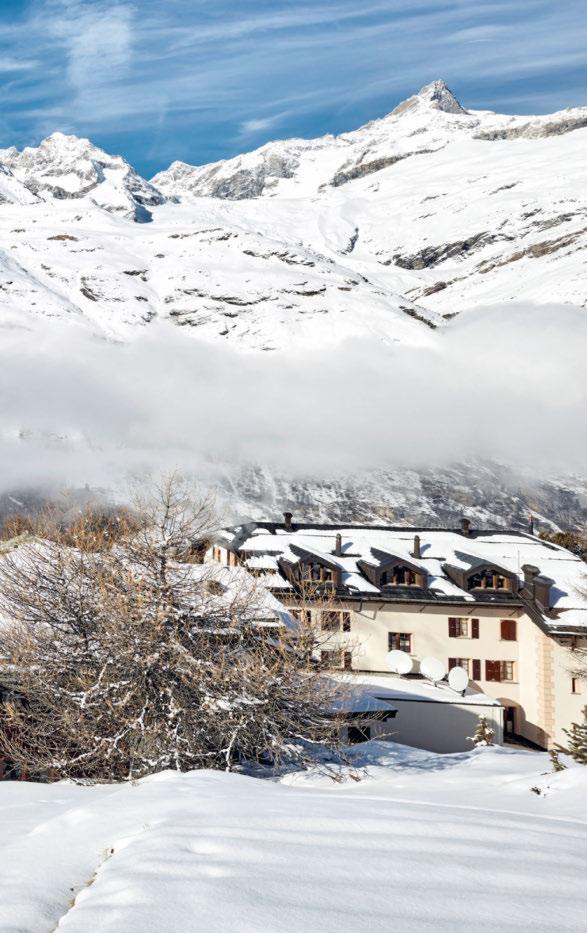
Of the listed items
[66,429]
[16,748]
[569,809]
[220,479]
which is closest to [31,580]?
[16,748]

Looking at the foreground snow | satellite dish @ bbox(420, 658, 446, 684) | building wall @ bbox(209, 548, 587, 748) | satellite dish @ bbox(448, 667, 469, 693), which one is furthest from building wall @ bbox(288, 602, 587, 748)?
the foreground snow

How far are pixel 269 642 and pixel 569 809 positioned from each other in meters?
10.2

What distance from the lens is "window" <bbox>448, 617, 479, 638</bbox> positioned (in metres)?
42.7

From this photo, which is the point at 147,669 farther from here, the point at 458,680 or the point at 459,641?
the point at 459,641

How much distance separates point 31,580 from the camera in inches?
739

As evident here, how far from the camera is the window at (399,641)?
42.4 meters

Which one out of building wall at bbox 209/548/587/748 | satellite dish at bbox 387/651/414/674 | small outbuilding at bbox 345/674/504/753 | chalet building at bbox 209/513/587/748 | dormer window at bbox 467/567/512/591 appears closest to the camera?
small outbuilding at bbox 345/674/504/753

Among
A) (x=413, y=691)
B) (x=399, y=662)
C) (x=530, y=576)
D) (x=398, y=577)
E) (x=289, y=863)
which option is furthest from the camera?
(x=398, y=577)

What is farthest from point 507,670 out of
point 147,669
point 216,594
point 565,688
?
point 147,669

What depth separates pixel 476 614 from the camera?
4291 cm

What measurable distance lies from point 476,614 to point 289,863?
38.7 metres

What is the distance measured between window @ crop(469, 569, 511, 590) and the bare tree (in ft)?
85.2

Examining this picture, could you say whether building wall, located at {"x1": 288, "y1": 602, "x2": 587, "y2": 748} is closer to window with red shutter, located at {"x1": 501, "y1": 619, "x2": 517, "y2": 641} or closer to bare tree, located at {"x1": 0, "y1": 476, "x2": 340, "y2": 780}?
window with red shutter, located at {"x1": 501, "y1": 619, "x2": 517, "y2": 641}

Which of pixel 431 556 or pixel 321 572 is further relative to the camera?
pixel 431 556
